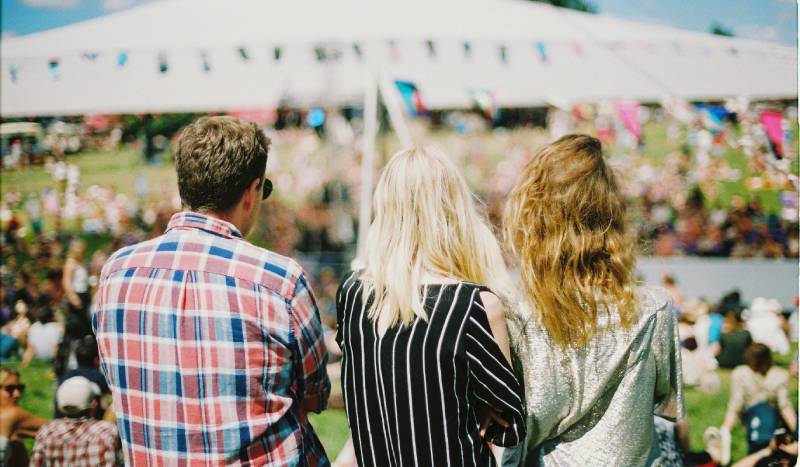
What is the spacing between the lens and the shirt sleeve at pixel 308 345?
1.42m

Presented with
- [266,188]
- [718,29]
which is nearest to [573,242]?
[266,188]

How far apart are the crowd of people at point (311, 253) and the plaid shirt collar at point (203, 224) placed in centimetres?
34

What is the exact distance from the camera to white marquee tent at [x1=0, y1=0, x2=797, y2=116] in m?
4.96

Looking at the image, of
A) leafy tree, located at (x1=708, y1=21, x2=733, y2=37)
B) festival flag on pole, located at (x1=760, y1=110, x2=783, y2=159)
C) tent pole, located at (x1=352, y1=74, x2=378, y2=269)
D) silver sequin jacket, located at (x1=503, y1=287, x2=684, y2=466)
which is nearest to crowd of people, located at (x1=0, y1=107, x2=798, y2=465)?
silver sequin jacket, located at (x1=503, y1=287, x2=684, y2=466)

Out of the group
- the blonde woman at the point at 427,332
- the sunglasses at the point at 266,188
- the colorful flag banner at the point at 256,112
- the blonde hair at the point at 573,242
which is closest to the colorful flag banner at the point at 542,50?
the colorful flag banner at the point at 256,112

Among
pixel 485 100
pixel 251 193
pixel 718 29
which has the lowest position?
pixel 251 193

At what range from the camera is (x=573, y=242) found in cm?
158

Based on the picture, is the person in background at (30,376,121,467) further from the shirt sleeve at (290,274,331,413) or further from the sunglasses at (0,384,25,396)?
the shirt sleeve at (290,274,331,413)

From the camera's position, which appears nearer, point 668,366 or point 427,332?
point 427,332

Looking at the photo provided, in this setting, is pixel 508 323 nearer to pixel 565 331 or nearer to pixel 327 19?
pixel 565 331

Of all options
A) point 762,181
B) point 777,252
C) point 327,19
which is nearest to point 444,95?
point 327,19

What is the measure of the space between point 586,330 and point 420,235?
488mm

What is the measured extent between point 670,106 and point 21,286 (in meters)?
6.64

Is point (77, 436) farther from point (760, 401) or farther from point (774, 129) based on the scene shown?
point (774, 129)
